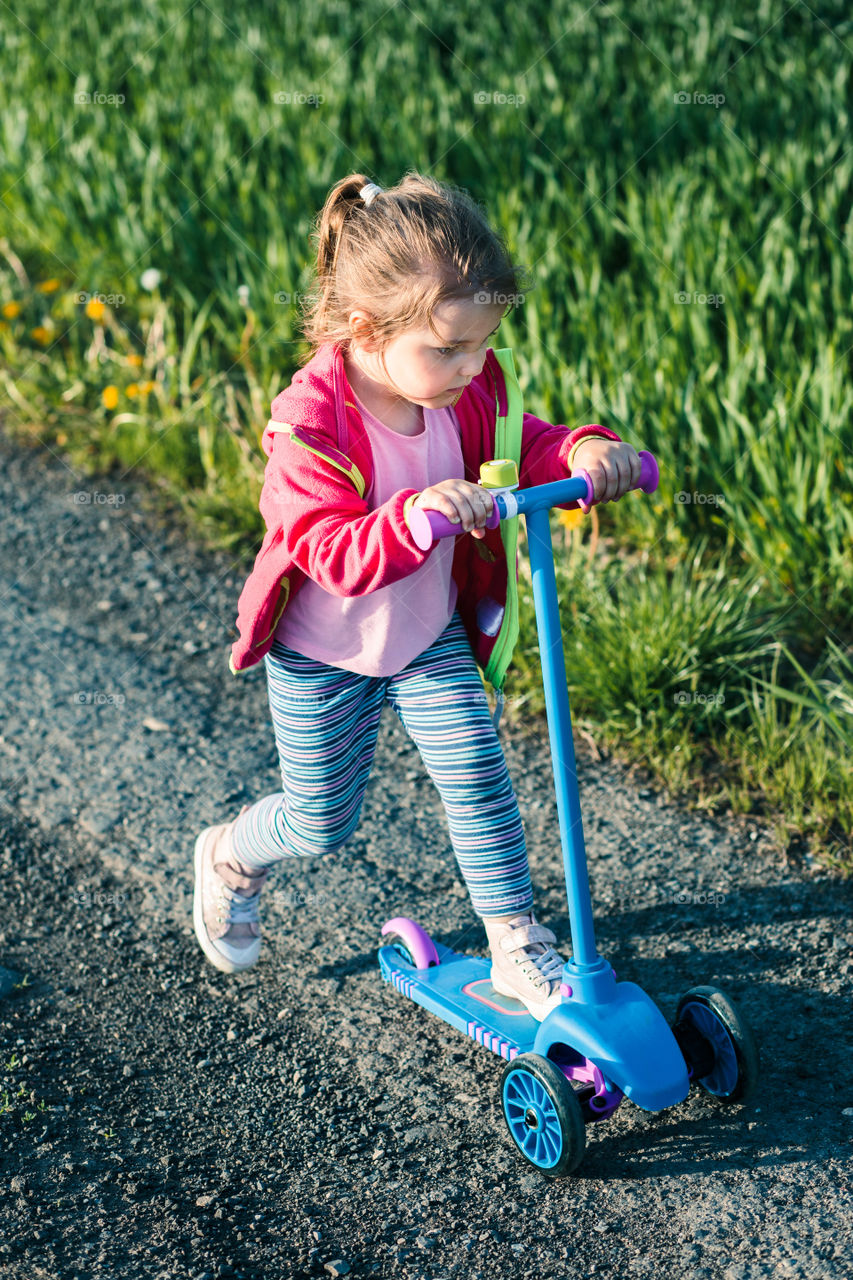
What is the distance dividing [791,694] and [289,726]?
49.4 inches

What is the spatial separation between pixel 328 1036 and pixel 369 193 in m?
1.45

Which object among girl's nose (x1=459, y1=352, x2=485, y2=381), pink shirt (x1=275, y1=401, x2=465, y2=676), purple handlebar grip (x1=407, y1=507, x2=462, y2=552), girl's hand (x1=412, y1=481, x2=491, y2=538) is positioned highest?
girl's nose (x1=459, y1=352, x2=485, y2=381)

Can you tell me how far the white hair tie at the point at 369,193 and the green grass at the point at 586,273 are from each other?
1.42 metres

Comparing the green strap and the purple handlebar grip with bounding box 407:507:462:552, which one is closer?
the purple handlebar grip with bounding box 407:507:462:552

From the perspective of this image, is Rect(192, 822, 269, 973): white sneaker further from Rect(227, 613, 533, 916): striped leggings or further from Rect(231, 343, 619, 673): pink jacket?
Rect(231, 343, 619, 673): pink jacket

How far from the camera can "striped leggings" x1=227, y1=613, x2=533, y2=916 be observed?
2051 millimetres

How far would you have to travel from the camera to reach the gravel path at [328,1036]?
1845 millimetres

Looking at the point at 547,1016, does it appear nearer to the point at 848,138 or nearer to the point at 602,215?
the point at 602,215

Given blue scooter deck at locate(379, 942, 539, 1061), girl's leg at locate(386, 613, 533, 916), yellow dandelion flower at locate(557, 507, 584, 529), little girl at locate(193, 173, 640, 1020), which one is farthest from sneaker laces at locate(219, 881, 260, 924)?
yellow dandelion flower at locate(557, 507, 584, 529)

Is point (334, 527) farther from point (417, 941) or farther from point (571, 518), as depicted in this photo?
point (571, 518)

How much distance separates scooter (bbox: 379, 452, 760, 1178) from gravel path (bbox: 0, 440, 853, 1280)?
0.32 feet

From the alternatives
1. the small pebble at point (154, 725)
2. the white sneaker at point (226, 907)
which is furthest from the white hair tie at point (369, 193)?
the small pebble at point (154, 725)

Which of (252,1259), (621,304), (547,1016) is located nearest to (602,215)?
(621,304)

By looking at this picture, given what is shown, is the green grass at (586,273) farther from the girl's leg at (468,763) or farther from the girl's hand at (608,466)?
the girl's hand at (608,466)
